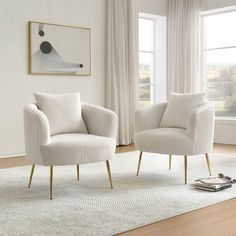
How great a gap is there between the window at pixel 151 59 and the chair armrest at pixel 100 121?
3581 millimetres

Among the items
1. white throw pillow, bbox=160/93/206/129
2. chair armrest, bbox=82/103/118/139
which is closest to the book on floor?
white throw pillow, bbox=160/93/206/129

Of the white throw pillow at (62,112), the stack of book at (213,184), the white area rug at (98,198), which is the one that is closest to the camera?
the white area rug at (98,198)

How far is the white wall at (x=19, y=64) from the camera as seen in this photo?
17.0ft

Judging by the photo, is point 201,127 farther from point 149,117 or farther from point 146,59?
point 146,59

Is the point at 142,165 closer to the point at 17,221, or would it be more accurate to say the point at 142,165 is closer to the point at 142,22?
the point at 17,221

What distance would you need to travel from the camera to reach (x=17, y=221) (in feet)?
8.25

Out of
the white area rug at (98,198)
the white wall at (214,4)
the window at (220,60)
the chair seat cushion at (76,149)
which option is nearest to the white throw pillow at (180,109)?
the white area rug at (98,198)

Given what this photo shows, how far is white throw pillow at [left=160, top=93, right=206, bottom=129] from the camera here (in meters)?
4.01

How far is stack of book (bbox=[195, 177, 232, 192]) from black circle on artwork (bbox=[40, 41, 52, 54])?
296cm

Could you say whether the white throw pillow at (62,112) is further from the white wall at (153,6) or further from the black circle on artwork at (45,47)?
the white wall at (153,6)

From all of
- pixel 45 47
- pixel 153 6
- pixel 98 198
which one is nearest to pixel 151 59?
pixel 153 6

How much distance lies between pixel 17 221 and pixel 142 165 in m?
2.18

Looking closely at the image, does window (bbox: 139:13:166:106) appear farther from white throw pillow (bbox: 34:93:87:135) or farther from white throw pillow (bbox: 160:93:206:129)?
white throw pillow (bbox: 34:93:87:135)

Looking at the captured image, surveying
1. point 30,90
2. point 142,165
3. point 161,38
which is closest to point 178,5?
point 161,38
